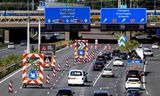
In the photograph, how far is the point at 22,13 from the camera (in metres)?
147

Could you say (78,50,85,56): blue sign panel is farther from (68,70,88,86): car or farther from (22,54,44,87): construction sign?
(22,54,44,87): construction sign

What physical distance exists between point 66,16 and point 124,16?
900cm

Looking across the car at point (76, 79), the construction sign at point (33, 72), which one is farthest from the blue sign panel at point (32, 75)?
the car at point (76, 79)

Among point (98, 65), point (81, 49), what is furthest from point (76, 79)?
point (81, 49)

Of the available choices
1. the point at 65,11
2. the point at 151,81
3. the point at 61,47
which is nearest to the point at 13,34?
the point at 61,47

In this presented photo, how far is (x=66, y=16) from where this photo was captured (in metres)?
90.6

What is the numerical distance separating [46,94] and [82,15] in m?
43.3

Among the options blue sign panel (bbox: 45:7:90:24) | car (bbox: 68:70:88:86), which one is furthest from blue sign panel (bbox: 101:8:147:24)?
car (bbox: 68:70:88:86)

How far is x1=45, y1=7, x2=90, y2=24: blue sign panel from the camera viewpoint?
89.8 meters

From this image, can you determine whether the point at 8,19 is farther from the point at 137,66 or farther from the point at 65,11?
the point at 137,66

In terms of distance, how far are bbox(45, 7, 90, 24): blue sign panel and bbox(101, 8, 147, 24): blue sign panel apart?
9.65ft

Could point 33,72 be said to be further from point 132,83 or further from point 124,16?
point 124,16

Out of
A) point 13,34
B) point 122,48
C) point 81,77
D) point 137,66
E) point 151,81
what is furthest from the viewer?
point 13,34

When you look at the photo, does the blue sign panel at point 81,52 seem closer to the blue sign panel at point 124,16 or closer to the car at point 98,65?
the blue sign panel at point 124,16
